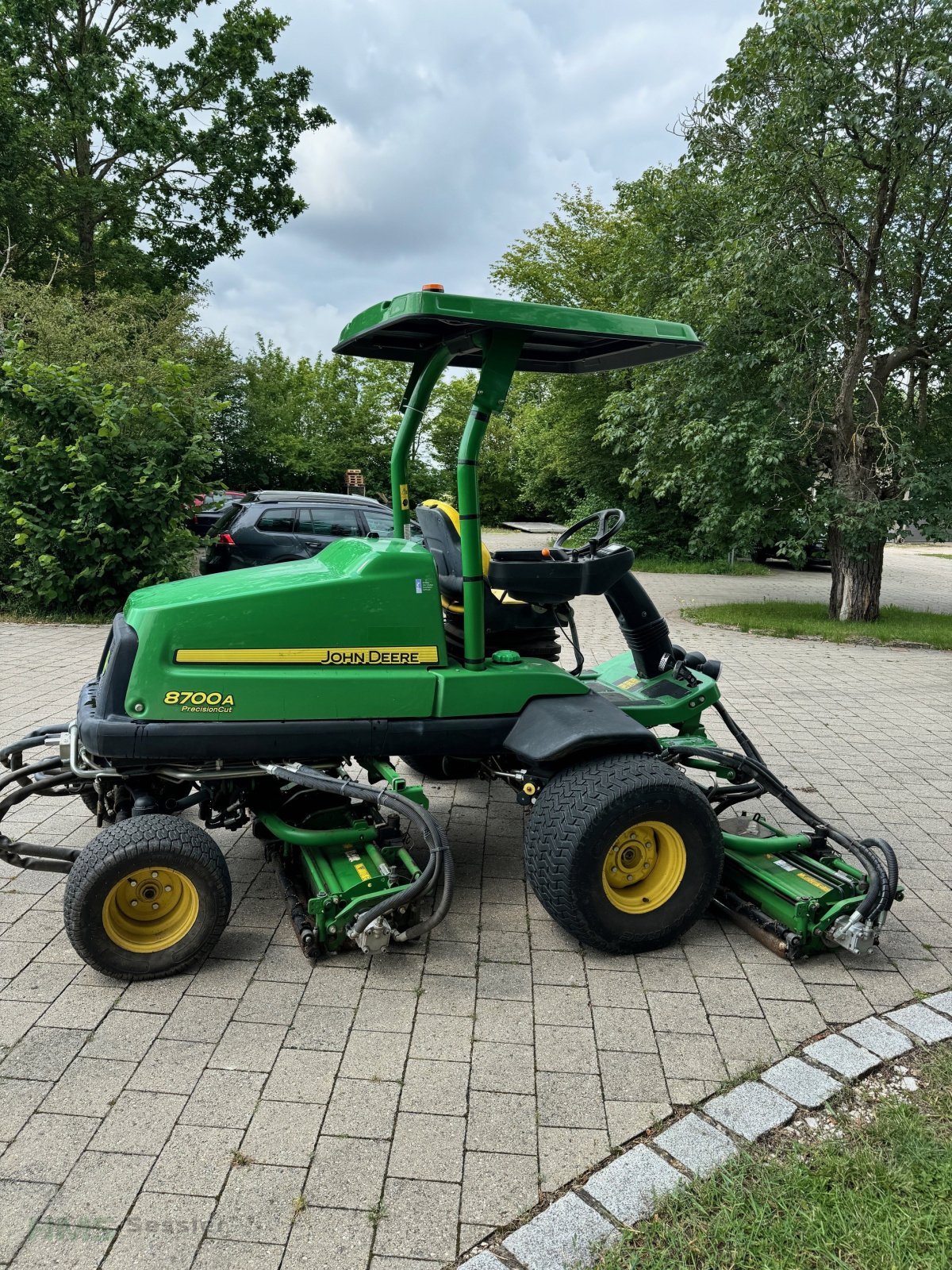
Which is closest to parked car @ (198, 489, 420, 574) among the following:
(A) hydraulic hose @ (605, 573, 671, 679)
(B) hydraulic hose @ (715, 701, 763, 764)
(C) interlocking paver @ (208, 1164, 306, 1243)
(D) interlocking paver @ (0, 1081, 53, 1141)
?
(A) hydraulic hose @ (605, 573, 671, 679)

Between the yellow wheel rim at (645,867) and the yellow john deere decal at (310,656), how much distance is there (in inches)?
40.5

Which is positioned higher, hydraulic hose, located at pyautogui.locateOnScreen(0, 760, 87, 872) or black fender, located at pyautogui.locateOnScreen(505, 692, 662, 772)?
black fender, located at pyautogui.locateOnScreen(505, 692, 662, 772)

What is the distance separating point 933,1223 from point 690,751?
207cm

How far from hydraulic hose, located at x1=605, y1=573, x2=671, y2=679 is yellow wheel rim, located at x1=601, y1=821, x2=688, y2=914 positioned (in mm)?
1312

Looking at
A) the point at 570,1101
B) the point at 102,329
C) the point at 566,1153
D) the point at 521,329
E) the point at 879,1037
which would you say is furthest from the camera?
the point at 102,329

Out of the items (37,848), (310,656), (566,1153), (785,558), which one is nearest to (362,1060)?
(566,1153)

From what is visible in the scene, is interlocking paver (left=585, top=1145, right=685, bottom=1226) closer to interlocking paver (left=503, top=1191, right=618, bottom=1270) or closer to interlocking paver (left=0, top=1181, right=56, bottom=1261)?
interlocking paver (left=503, top=1191, right=618, bottom=1270)

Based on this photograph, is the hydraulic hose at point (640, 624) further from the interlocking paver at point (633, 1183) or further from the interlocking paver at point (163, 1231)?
the interlocking paver at point (163, 1231)

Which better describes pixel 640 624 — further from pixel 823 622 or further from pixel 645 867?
pixel 823 622

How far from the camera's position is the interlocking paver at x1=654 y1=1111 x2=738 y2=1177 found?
2502 millimetres

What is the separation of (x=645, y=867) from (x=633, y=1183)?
1316mm

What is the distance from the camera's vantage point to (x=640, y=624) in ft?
15.2

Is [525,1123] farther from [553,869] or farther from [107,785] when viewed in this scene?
[107,785]

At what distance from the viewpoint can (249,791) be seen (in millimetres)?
3818
